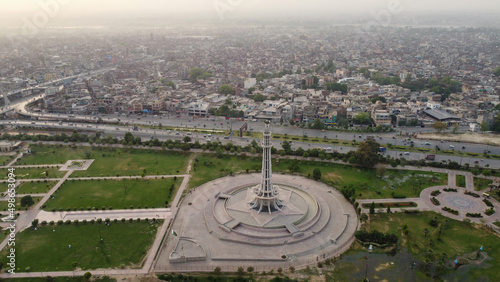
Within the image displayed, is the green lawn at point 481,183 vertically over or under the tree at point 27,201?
under

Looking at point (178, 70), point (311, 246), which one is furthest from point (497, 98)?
point (178, 70)

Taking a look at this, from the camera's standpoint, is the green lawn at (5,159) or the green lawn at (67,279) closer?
the green lawn at (67,279)

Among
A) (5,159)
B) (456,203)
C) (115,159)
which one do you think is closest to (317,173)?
(456,203)

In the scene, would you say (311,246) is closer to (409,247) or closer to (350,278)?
(350,278)

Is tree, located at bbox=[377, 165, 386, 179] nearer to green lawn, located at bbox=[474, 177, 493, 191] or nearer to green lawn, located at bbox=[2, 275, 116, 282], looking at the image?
green lawn, located at bbox=[474, 177, 493, 191]

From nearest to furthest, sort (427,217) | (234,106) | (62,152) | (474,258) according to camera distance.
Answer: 1. (474,258)
2. (427,217)
3. (62,152)
4. (234,106)

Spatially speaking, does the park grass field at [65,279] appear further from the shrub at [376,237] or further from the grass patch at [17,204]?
the shrub at [376,237]

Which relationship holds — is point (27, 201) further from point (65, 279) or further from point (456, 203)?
point (456, 203)

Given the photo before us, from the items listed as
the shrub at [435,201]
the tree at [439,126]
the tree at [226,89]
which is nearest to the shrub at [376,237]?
the shrub at [435,201]
